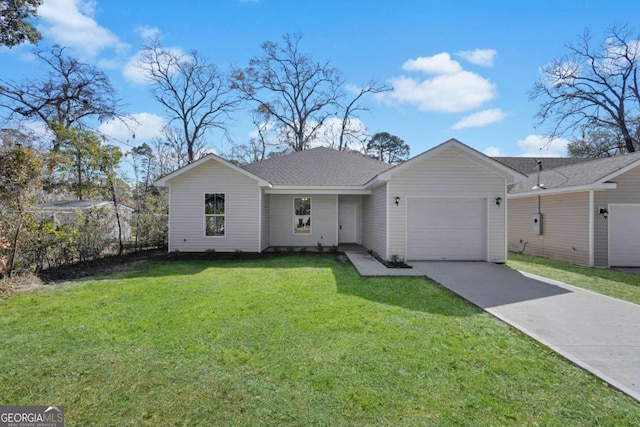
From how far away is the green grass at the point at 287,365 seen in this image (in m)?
2.51

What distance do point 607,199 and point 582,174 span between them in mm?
1249

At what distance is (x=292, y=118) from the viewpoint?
90.0 feet

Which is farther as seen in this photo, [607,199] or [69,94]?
[69,94]

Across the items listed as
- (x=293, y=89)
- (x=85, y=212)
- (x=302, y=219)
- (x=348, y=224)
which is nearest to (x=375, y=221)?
(x=348, y=224)

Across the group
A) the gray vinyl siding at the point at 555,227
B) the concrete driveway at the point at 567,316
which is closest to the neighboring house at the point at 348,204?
the concrete driveway at the point at 567,316

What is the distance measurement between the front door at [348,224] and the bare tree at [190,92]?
15.6 metres

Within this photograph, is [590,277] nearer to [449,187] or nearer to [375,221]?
[449,187]

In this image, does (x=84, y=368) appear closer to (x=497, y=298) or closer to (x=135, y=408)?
(x=135, y=408)

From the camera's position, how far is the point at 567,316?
4.80 m

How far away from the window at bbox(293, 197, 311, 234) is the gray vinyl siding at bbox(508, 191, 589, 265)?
892 centimetres

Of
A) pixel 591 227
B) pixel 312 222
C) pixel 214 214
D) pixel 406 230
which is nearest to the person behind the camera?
pixel 591 227

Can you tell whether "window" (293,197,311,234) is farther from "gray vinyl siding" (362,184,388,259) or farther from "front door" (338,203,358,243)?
"gray vinyl siding" (362,184,388,259)

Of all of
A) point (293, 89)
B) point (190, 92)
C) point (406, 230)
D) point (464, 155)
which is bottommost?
point (406, 230)

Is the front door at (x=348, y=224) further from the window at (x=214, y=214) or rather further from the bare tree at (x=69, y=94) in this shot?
the bare tree at (x=69, y=94)
